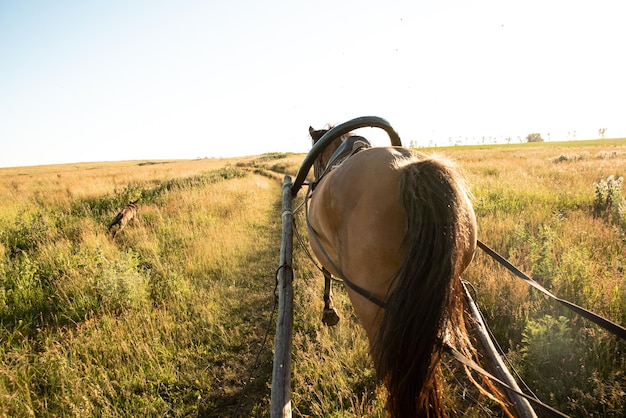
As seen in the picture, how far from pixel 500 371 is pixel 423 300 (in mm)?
623

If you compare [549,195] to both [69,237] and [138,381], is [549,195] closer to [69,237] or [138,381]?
[138,381]

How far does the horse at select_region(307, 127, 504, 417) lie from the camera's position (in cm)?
146

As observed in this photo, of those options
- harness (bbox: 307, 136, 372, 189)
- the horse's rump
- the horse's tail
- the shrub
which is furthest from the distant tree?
the horse's tail

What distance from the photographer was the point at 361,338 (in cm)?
316

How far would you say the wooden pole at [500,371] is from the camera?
139cm

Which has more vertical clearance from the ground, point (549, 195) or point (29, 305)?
point (549, 195)

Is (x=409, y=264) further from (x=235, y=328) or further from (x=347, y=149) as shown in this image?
(x=235, y=328)

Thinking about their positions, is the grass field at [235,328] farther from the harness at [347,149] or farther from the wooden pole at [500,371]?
the harness at [347,149]

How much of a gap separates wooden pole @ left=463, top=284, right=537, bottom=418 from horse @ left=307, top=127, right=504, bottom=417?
7 centimetres

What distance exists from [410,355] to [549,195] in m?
7.74

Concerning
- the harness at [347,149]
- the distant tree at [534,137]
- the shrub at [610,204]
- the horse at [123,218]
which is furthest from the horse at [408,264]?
the distant tree at [534,137]

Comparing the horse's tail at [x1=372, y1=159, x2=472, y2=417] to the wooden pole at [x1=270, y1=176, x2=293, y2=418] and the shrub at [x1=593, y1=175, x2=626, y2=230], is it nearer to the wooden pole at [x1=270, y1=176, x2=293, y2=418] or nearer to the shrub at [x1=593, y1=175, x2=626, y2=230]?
the wooden pole at [x1=270, y1=176, x2=293, y2=418]

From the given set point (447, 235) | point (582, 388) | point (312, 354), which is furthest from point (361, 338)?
point (447, 235)

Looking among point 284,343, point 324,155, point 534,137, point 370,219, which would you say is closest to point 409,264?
point 370,219
